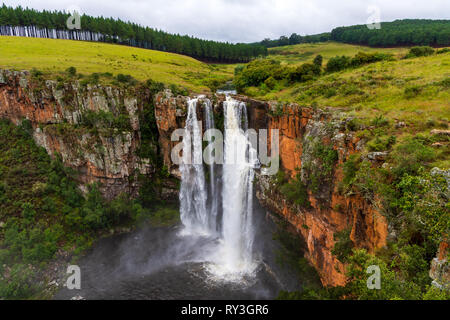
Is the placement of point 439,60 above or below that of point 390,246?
above

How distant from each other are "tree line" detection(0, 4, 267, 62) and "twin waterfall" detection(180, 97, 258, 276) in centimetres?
5546

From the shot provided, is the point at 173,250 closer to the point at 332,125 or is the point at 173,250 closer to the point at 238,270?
the point at 238,270

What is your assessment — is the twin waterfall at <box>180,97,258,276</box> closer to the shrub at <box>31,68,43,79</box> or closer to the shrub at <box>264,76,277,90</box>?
the shrub at <box>264,76,277,90</box>

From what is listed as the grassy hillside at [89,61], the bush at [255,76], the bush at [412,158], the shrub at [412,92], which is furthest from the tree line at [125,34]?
the bush at [412,158]

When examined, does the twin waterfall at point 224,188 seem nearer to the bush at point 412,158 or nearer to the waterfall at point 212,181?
the waterfall at point 212,181

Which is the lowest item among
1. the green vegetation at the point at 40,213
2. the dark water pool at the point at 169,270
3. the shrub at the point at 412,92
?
the dark water pool at the point at 169,270

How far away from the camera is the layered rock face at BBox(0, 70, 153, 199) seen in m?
30.6

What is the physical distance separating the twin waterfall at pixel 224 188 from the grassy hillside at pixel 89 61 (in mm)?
9732

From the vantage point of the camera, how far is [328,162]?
17562mm

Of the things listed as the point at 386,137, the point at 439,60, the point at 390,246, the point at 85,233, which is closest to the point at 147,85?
the point at 85,233

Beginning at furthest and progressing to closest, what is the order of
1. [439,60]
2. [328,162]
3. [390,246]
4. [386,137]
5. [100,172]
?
[100,172], [439,60], [328,162], [386,137], [390,246]

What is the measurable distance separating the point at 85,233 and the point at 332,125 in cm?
2904

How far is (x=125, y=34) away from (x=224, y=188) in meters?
64.2

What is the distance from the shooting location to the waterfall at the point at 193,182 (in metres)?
30.4
